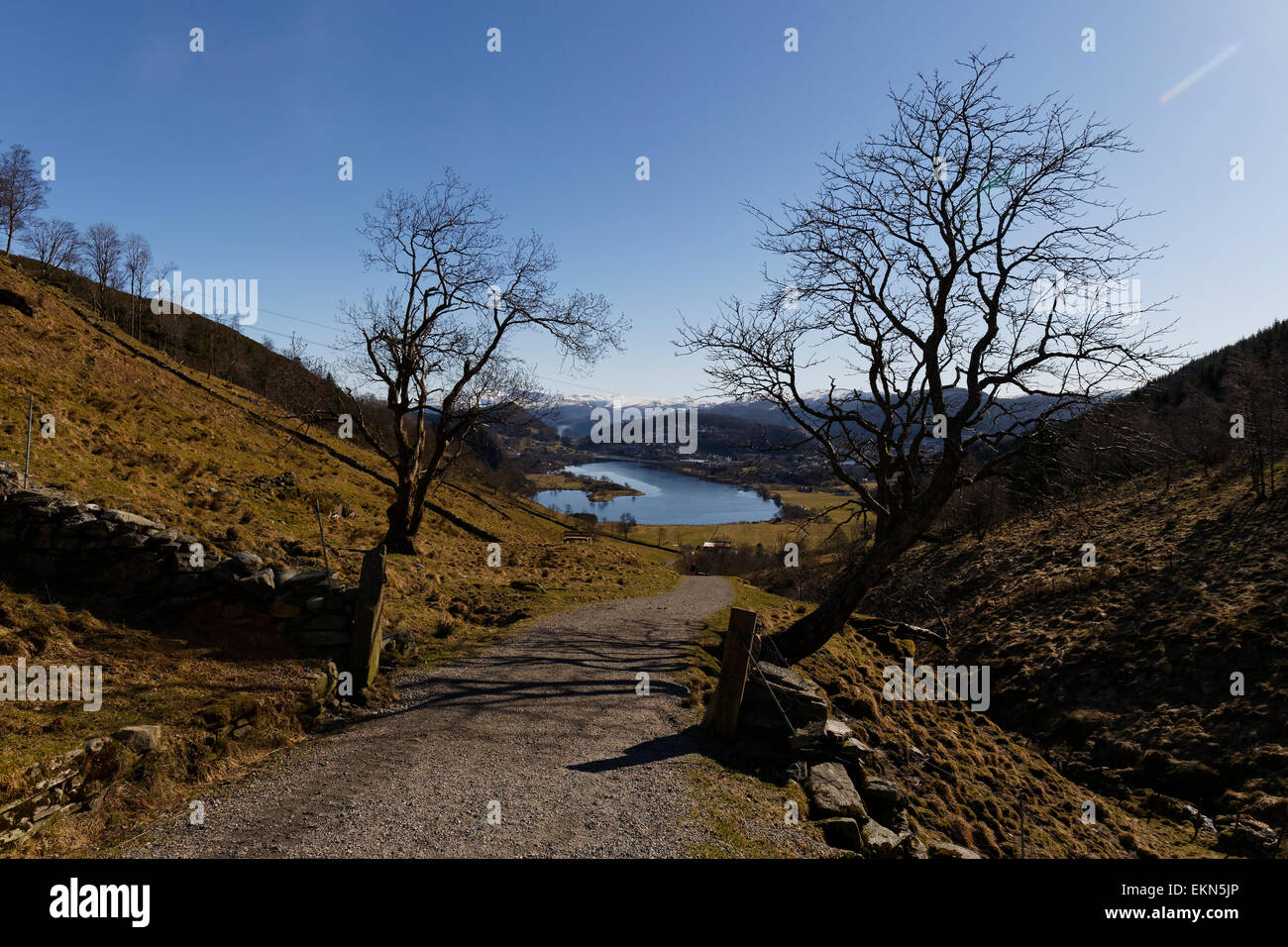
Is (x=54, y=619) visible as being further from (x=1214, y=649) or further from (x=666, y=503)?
(x=666, y=503)

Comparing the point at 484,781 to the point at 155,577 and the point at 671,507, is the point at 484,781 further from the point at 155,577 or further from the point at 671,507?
the point at 671,507

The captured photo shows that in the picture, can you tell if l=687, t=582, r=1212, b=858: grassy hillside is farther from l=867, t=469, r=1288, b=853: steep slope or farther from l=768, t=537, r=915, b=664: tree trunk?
l=867, t=469, r=1288, b=853: steep slope

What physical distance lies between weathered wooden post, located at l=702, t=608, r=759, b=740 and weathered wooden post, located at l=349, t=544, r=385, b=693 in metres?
5.69

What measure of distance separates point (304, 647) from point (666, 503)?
159 metres

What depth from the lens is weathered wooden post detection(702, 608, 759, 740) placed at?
858cm

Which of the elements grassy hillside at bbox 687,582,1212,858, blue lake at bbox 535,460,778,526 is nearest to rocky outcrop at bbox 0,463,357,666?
grassy hillside at bbox 687,582,1212,858

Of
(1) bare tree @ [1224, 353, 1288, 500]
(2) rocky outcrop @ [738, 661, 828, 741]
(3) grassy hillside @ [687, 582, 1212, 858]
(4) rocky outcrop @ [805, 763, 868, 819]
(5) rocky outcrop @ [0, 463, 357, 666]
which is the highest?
(1) bare tree @ [1224, 353, 1288, 500]

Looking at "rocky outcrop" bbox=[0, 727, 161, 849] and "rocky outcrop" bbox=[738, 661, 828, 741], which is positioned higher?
"rocky outcrop" bbox=[0, 727, 161, 849]

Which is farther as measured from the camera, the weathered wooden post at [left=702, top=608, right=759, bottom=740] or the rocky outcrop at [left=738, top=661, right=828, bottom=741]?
the rocky outcrop at [left=738, top=661, right=828, bottom=741]

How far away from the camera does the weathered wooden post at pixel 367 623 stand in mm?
9500

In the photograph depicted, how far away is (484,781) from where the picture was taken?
6.82 m
